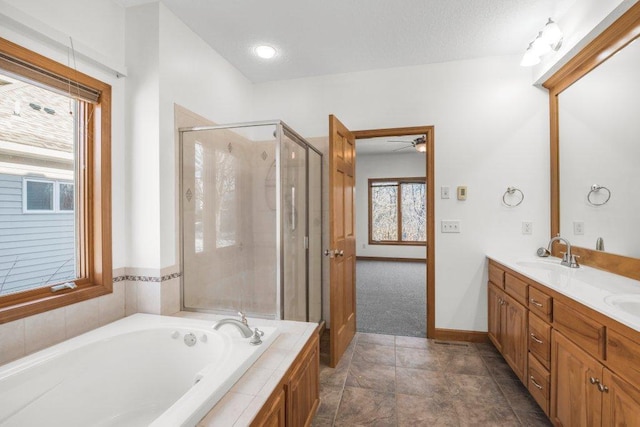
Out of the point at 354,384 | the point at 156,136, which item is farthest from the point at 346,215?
the point at 156,136

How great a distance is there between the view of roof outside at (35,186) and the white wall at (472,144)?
7.31ft

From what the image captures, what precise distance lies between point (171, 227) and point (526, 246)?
9.54 ft

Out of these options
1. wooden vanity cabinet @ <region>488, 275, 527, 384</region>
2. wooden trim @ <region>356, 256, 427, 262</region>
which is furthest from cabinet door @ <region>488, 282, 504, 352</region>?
wooden trim @ <region>356, 256, 427, 262</region>

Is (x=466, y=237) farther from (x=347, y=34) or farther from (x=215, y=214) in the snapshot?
(x=215, y=214)

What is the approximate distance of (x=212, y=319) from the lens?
189 centimetres

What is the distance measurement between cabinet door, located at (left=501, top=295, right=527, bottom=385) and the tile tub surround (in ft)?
4.49

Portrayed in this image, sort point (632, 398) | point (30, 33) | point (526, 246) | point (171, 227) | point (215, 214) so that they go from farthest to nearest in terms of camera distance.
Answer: point (526, 246), point (215, 214), point (171, 227), point (30, 33), point (632, 398)

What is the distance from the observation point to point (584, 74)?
2078 millimetres

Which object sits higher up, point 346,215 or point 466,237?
point 346,215

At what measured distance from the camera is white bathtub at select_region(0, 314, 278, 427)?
1163 mm

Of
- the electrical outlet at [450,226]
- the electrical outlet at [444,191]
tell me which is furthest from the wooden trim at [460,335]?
the electrical outlet at [444,191]

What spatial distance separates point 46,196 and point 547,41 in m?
3.28

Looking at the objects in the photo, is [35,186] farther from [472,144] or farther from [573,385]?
[472,144]

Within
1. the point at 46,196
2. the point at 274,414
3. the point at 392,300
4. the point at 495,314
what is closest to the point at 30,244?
the point at 46,196
